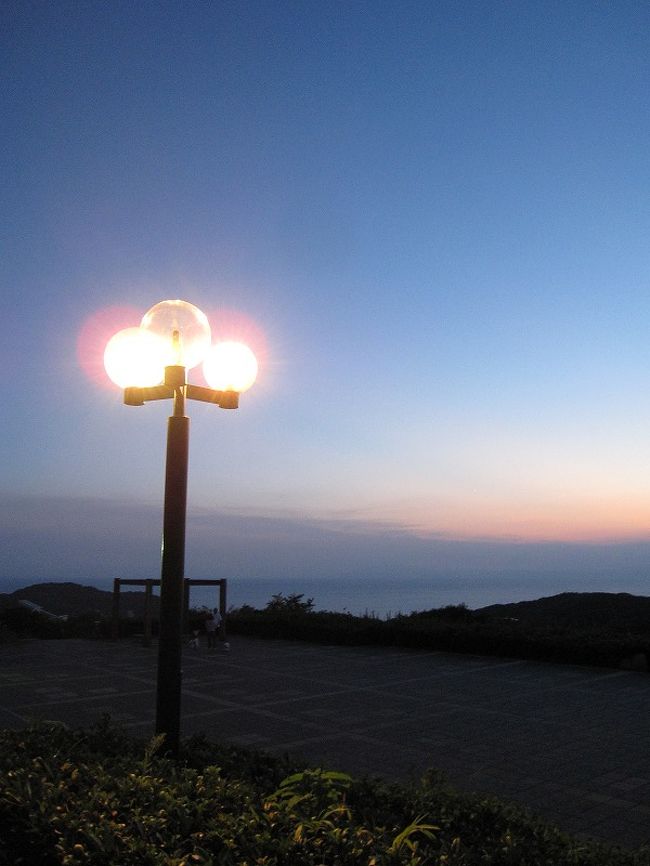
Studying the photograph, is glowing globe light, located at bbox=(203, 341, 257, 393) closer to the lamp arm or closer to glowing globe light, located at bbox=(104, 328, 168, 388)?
the lamp arm

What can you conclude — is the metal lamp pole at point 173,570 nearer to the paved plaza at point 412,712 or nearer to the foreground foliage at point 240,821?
the foreground foliage at point 240,821

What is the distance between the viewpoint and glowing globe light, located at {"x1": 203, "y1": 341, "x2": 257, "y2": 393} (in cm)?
591

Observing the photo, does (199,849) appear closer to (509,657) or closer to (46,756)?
(46,756)

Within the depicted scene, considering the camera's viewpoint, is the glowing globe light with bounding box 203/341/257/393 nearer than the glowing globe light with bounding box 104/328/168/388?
No

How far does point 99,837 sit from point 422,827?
1.60 m

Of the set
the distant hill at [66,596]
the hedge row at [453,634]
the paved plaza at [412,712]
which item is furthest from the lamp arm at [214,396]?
the distant hill at [66,596]

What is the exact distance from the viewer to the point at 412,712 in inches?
405

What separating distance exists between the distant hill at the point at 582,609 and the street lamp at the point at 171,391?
17843 millimetres

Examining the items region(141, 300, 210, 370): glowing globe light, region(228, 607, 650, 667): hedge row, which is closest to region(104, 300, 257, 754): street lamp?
region(141, 300, 210, 370): glowing globe light

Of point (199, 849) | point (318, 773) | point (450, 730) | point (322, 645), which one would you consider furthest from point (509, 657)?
point (199, 849)

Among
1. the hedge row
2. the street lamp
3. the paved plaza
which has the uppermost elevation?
the street lamp

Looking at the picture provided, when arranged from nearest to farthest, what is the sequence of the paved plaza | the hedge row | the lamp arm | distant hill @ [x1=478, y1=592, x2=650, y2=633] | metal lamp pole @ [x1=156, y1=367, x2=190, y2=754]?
metal lamp pole @ [x1=156, y1=367, x2=190, y2=754] < the lamp arm < the paved plaza < the hedge row < distant hill @ [x1=478, y1=592, x2=650, y2=633]

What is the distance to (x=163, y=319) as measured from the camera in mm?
5629

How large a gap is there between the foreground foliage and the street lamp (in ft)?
1.56
